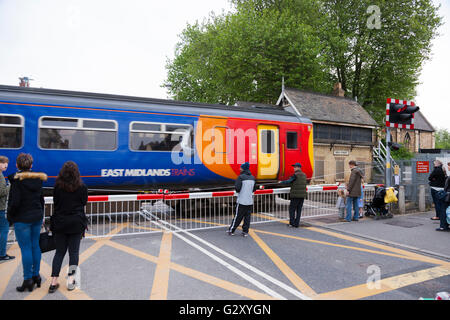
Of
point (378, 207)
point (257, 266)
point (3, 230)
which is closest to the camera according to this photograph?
point (257, 266)

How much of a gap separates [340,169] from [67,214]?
2125 cm

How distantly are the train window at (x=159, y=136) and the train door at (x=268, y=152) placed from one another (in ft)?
8.37

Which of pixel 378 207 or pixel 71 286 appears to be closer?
pixel 71 286

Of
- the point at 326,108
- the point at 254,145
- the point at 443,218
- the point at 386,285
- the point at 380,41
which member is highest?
the point at 380,41

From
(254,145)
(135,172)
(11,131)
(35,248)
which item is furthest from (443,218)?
(11,131)

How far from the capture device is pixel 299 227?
7898mm

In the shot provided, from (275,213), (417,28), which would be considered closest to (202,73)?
(417,28)

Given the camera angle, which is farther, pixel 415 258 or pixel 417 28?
pixel 417 28

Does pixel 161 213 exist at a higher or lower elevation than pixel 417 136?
lower

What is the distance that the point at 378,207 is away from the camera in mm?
9102

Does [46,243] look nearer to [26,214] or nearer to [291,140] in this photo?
→ [26,214]

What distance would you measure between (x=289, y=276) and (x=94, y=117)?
6.30 metres
